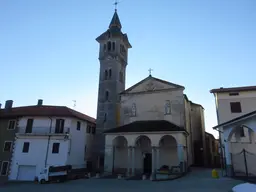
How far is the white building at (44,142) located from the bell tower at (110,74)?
3.88 metres

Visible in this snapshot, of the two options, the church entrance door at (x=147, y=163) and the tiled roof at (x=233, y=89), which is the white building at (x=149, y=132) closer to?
the church entrance door at (x=147, y=163)

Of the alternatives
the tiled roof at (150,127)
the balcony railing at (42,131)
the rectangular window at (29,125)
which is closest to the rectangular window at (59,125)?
the balcony railing at (42,131)

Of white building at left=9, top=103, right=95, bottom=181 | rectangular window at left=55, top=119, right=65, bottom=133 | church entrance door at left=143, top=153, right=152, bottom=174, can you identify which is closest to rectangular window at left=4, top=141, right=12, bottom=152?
white building at left=9, top=103, right=95, bottom=181

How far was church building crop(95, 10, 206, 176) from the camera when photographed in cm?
2297

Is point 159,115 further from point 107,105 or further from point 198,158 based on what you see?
point 198,158

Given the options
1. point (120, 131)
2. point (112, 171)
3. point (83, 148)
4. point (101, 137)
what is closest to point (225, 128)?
point (120, 131)

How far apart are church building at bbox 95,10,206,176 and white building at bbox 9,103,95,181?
427 cm

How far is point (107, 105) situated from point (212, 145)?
21714mm

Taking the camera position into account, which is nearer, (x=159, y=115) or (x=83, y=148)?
(x=159, y=115)

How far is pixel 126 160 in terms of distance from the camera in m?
25.2

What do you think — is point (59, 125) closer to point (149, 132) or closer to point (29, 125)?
point (29, 125)

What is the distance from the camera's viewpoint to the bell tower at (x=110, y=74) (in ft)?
96.6

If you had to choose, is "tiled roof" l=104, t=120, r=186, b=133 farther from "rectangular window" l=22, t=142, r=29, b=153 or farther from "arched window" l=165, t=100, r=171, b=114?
"rectangular window" l=22, t=142, r=29, b=153

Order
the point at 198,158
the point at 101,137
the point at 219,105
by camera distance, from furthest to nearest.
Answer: the point at 198,158
the point at 101,137
the point at 219,105
